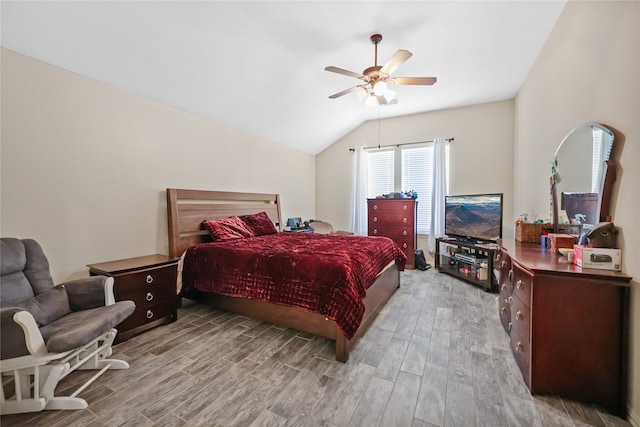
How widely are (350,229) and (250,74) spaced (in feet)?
12.0

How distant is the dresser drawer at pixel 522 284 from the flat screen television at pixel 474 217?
2.10 m

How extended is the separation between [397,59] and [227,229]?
277 cm

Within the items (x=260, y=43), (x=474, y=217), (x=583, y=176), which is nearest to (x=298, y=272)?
(x=583, y=176)

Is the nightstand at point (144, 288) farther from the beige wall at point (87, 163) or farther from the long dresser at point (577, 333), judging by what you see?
the long dresser at point (577, 333)

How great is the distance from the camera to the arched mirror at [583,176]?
165 centimetres

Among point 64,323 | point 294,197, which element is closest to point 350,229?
point 294,197

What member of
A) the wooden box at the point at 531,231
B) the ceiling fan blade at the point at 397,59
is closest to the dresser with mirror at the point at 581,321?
the wooden box at the point at 531,231

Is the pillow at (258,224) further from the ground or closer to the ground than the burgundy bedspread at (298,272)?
further from the ground

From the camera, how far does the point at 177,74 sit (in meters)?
2.73

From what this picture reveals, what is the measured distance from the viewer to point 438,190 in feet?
15.4

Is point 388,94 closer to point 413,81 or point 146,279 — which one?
point 413,81

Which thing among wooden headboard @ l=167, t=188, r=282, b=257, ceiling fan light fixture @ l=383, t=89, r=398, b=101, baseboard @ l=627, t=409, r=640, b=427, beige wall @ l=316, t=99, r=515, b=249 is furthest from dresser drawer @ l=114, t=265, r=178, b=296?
beige wall @ l=316, t=99, r=515, b=249

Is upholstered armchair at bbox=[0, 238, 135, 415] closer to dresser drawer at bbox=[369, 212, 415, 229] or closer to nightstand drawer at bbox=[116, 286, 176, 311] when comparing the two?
nightstand drawer at bbox=[116, 286, 176, 311]

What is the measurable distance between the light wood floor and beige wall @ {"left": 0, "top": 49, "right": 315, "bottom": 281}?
1086mm
